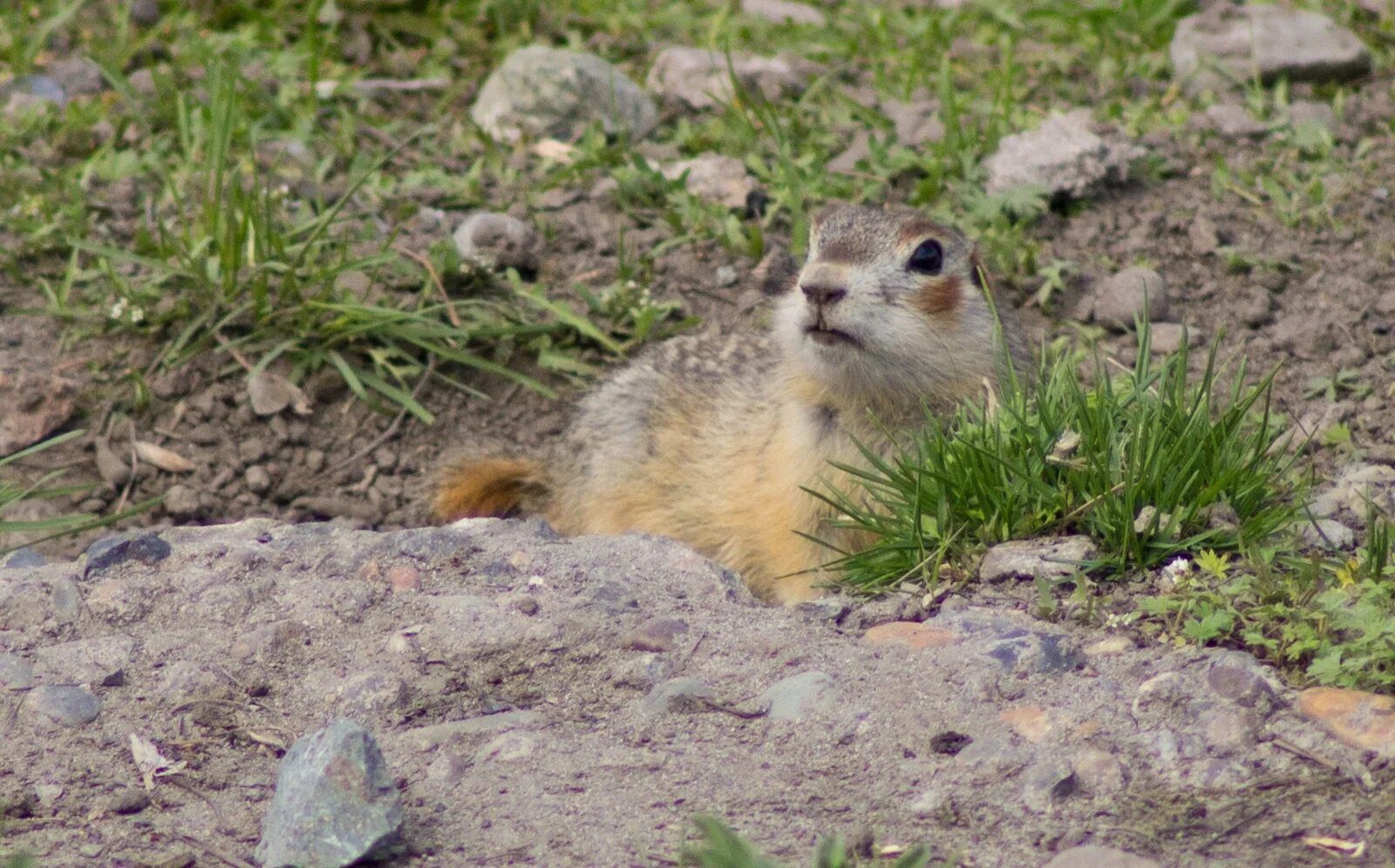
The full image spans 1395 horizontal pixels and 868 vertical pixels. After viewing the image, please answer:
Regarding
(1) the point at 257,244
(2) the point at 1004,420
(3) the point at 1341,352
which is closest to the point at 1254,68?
(3) the point at 1341,352

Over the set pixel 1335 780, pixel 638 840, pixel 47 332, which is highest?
pixel 1335 780

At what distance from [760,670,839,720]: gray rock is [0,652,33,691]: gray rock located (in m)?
1.60

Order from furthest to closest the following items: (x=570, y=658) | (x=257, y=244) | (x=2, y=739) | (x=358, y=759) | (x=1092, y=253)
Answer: (x=1092, y=253) < (x=257, y=244) < (x=570, y=658) < (x=2, y=739) < (x=358, y=759)

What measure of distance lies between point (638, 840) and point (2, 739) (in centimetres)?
139

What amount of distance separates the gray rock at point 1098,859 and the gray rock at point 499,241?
4180 millimetres

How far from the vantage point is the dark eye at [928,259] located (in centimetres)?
495

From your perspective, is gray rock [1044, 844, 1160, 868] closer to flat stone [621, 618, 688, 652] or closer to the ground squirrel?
flat stone [621, 618, 688, 652]

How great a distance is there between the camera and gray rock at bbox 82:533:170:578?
4117 mm

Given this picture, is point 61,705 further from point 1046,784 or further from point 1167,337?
point 1167,337

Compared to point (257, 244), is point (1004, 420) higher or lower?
higher

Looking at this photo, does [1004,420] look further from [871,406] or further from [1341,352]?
[1341,352]

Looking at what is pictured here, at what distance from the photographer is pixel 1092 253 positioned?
21.2ft

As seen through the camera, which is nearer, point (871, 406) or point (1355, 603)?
point (1355, 603)

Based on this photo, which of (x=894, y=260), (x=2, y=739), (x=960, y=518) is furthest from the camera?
(x=894, y=260)
